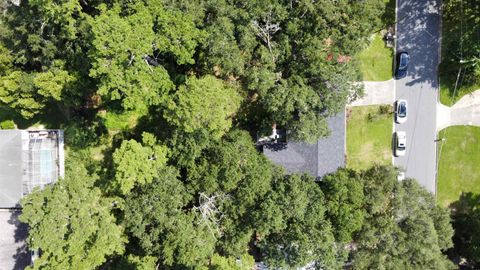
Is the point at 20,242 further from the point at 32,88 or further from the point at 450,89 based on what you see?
the point at 450,89

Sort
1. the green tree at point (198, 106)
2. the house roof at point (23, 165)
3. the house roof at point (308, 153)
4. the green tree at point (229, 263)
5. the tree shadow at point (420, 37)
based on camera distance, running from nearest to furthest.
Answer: the green tree at point (198, 106)
the green tree at point (229, 263)
the house roof at point (23, 165)
the house roof at point (308, 153)
the tree shadow at point (420, 37)

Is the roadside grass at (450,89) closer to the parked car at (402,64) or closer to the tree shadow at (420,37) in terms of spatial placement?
the tree shadow at (420,37)

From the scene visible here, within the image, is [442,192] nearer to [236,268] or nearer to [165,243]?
[236,268]

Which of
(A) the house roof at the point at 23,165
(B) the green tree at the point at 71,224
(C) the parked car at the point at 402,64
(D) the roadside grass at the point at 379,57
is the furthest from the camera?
(D) the roadside grass at the point at 379,57

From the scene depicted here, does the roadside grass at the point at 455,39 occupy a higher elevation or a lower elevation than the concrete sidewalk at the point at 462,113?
higher

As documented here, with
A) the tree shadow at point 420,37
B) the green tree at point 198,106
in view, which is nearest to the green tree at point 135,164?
the green tree at point 198,106

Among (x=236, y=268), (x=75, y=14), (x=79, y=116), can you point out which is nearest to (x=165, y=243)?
(x=236, y=268)

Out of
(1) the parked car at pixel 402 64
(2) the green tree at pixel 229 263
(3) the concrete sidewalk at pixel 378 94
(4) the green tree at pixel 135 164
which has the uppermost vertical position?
(1) the parked car at pixel 402 64

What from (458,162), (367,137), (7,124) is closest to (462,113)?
(458,162)

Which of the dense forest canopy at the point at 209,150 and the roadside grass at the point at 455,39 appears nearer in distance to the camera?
the dense forest canopy at the point at 209,150
